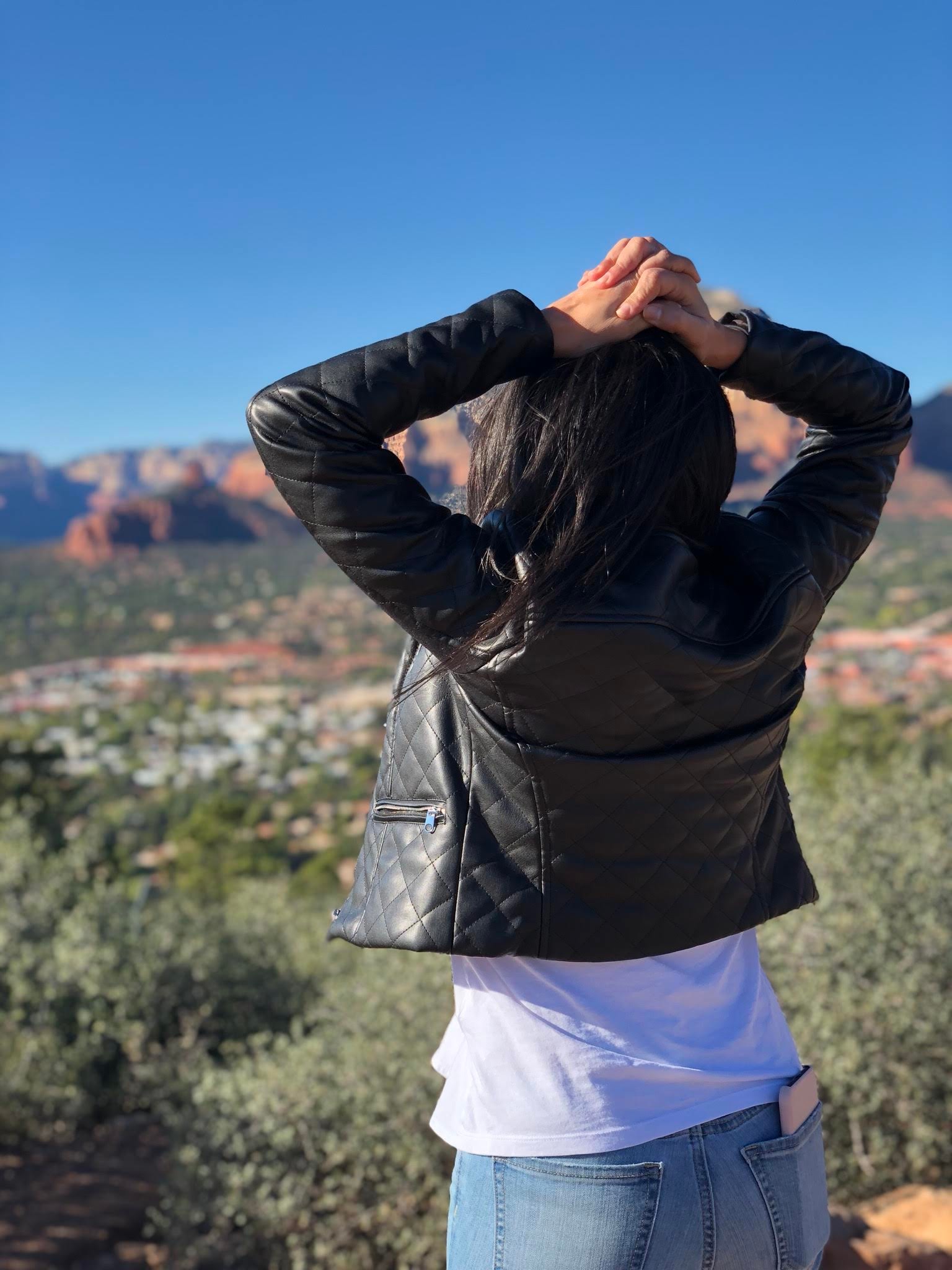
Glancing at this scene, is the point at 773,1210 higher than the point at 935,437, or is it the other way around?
the point at 935,437

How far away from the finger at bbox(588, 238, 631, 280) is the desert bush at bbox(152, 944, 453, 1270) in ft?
9.78

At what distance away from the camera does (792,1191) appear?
91 cm

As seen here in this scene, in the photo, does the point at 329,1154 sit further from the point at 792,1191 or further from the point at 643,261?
the point at 643,261

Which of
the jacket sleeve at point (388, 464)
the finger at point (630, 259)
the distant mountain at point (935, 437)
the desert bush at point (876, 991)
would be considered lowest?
the desert bush at point (876, 991)

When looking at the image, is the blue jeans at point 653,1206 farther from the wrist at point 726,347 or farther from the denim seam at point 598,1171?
the wrist at point 726,347

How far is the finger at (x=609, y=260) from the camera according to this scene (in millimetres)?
971

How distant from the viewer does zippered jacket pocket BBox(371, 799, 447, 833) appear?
91cm

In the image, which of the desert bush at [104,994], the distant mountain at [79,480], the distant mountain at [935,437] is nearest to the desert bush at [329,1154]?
the desert bush at [104,994]

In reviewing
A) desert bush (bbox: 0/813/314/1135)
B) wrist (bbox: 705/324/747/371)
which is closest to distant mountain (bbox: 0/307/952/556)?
wrist (bbox: 705/324/747/371)

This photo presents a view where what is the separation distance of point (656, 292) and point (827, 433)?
0.34 metres

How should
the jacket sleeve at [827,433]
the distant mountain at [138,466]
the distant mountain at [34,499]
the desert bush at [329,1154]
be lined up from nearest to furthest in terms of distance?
the jacket sleeve at [827,433]
the desert bush at [329,1154]
the distant mountain at [34,499]
the distant mountain at [138,466]

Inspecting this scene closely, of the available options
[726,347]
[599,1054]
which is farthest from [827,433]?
[599,1054]

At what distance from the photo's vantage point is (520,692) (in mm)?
858

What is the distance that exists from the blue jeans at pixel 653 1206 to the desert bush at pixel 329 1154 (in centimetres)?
259
